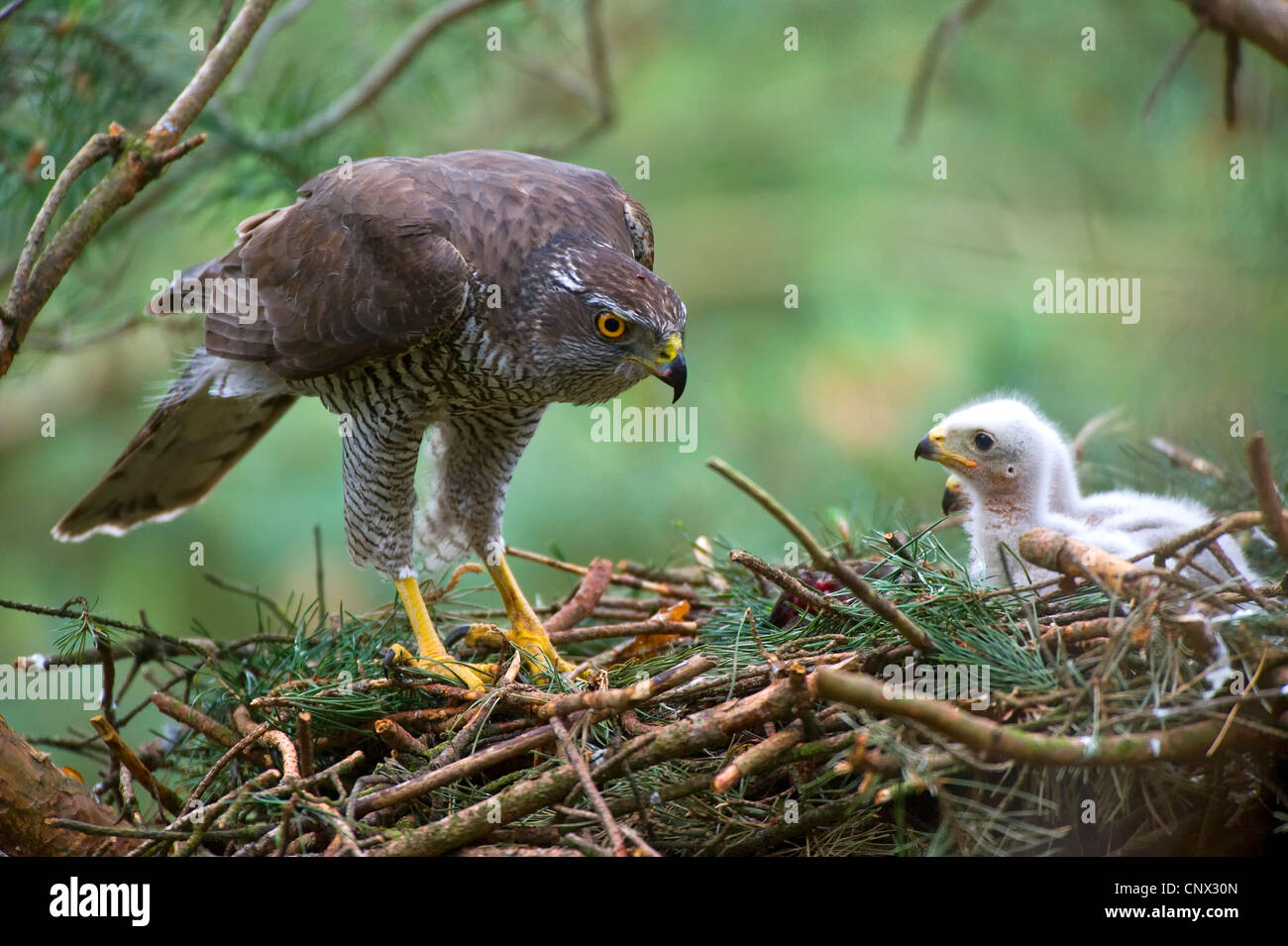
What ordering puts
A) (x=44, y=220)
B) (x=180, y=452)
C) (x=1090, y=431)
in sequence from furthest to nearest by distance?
(x=1090, y=431), (x=180, y=452), (x=44, y=220)

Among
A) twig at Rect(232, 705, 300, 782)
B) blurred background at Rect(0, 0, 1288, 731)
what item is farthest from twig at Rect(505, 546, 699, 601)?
twig at Rect(232, 705, 300, 782)

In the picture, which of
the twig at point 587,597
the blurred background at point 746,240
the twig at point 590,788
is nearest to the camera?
the twig at point 590,788

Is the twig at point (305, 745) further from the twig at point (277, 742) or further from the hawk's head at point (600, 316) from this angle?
the hawk's head at point (600, 316)

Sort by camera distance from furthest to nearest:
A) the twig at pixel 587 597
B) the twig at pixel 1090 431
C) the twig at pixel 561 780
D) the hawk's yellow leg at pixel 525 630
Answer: the twig at pixel 1090 431 < the twig at pixel 587 597 < the hawk's yellow leg at pixel 525 630 < the twig at pixel 561 780

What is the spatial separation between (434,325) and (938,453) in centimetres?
147

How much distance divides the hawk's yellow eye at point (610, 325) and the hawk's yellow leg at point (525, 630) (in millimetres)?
852

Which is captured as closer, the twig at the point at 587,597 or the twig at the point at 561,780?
the twig at the point at 561,780

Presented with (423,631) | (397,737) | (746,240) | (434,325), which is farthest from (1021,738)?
(746,240)

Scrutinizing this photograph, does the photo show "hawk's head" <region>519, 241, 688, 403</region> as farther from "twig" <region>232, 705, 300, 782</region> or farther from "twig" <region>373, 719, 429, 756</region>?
"twig" <region>232, 705, 300, 782</region>

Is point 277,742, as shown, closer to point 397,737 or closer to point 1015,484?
point 397,737

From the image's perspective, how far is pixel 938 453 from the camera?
3.31 metres

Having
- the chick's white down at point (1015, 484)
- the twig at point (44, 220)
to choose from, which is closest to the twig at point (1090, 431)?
the chick's white down at point (1015, 484)

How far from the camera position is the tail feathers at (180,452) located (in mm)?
3771

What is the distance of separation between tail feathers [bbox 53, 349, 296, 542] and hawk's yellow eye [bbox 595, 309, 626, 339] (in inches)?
48.9
